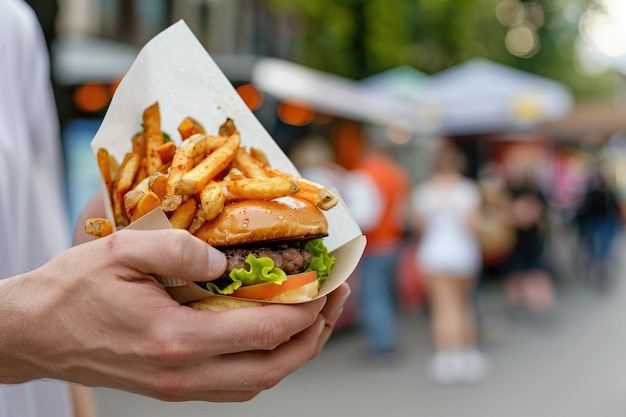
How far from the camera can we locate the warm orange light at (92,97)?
9.66 meters

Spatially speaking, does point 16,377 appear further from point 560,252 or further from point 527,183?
point 560,252

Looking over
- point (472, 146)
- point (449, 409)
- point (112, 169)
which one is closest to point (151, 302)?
point (112, 169)

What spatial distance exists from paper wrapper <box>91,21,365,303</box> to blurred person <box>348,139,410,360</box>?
5.92 m

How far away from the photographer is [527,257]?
1072cm

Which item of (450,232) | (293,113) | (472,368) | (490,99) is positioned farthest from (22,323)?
(490,99)

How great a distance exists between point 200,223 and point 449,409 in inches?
221

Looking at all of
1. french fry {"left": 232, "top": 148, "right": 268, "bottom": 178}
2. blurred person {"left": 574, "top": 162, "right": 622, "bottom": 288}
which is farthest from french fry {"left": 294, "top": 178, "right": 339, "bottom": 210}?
blurred person {"left": 574, "top": 162, "right": 622, "bottom": 288}

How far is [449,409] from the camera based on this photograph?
21.4 feet

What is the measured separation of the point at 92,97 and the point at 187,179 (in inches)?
350

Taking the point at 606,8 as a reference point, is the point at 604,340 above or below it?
below

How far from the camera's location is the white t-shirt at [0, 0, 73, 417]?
1673mm

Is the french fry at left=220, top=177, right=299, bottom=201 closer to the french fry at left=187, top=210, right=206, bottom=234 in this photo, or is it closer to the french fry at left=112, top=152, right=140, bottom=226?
the french fry at left=187, top=210, right=206, bottom=234

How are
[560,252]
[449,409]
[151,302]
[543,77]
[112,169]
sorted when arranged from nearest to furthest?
[151,302]
[112,169]
[449,409]
[560,252]
[543,77]

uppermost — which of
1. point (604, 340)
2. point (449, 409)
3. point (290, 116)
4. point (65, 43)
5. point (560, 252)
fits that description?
point (65, 43)
